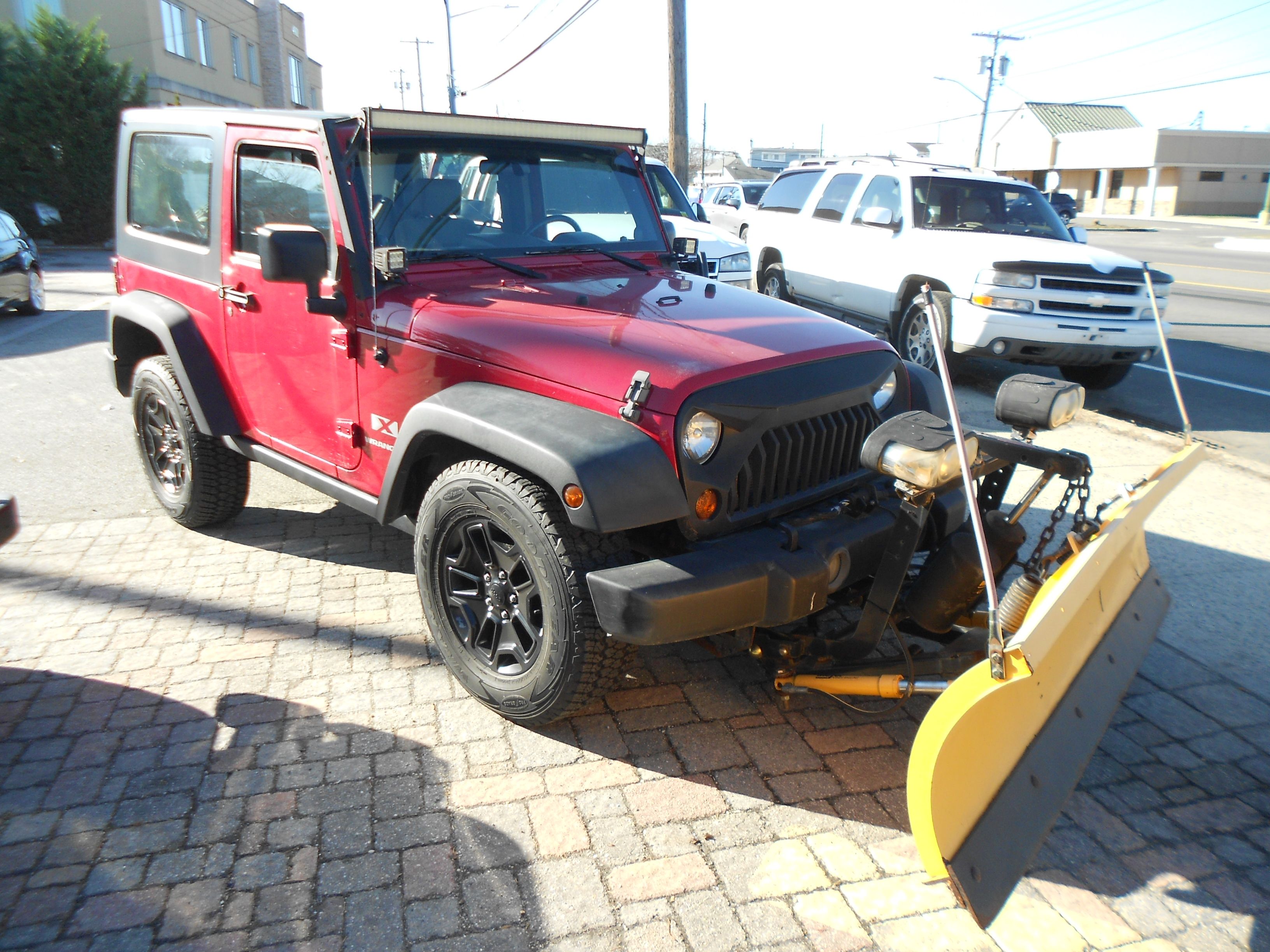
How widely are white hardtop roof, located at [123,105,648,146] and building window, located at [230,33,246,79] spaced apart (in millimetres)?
40811

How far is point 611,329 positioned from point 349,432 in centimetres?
129

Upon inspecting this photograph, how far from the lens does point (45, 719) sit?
10.8ft

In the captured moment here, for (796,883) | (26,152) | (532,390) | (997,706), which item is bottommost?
(796,883)

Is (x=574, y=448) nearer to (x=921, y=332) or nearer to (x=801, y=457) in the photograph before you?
(x=801, y=457)

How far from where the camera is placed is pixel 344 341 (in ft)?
11.9

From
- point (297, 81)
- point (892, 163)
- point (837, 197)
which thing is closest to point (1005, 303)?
point (892, 163)

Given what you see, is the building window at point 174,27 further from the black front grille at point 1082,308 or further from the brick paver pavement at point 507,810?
the brick paver pavement at point 507,810

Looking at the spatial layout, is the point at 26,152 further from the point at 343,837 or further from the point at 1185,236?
the point at 1185,236

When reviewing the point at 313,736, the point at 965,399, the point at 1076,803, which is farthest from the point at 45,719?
the point at 965,399

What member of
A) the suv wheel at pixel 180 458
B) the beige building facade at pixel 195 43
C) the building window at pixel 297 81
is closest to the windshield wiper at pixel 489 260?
the suv wheel at pixel 180 458

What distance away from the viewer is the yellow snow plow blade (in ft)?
6.76

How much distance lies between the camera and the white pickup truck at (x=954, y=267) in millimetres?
7520

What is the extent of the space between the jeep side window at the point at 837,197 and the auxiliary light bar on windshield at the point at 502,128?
223 inches

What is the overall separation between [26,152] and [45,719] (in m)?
Answer: 26.5
